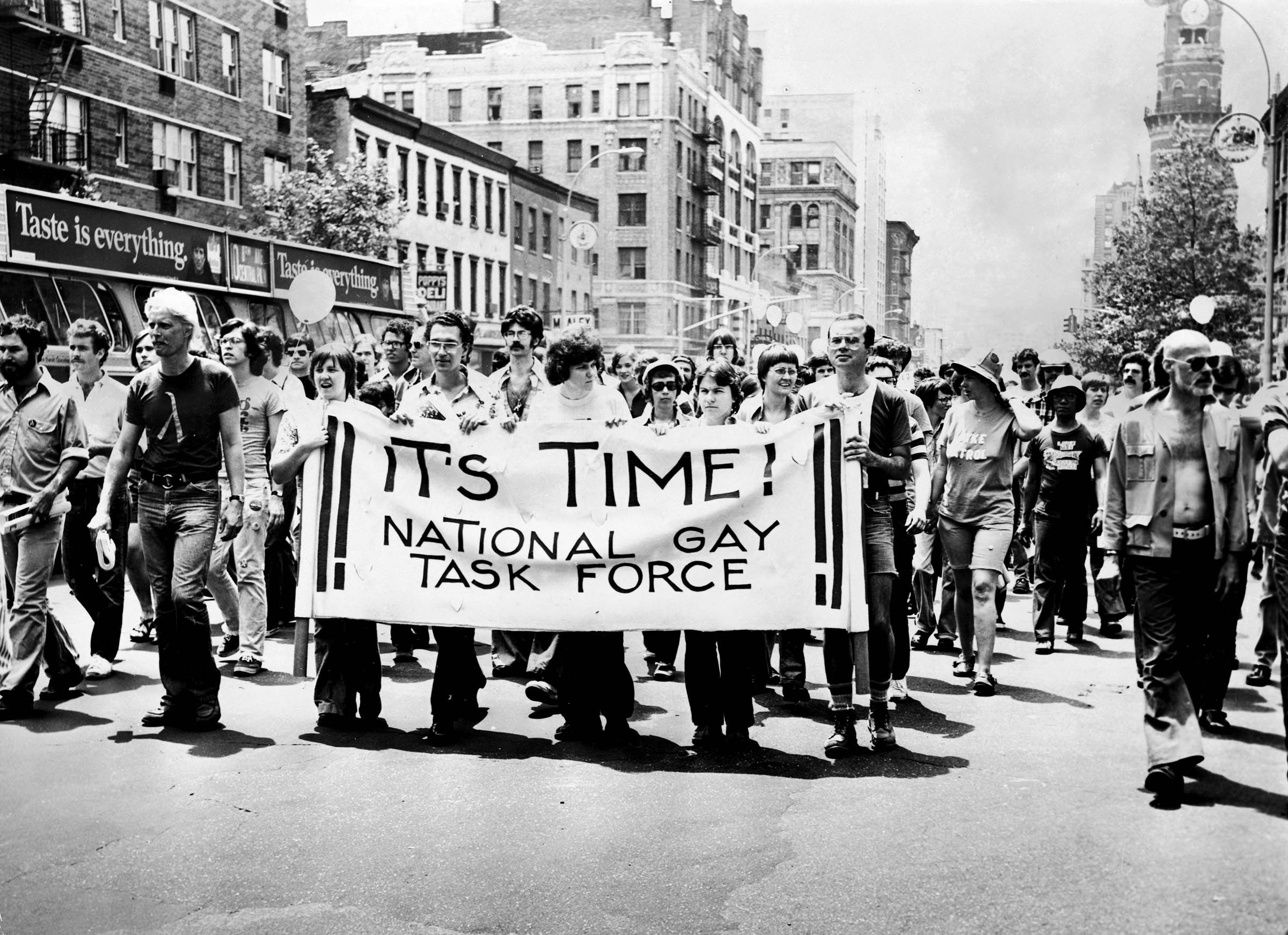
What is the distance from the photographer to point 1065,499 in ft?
36.9

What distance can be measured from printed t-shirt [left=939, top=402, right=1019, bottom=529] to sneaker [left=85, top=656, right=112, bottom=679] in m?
5.09

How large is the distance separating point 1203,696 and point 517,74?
87.2 metres

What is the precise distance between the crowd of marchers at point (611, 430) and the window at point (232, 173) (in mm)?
33278

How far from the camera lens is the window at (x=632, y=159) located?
9325 centimetres

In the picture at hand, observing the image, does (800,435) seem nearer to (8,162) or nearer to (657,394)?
(657,394)

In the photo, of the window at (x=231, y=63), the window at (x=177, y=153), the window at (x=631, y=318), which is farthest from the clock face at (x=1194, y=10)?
the window at (x=631, y=318)

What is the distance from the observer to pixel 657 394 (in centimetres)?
1032

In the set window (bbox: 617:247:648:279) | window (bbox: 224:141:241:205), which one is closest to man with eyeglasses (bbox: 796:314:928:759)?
window (bbox: 224:141:241:205)

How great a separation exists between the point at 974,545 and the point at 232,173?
37443 mm

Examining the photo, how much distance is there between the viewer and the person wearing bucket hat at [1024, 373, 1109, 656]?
1109 cm

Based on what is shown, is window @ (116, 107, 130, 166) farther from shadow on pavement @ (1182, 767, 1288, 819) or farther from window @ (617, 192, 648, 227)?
window @ (617, 192, 648, 227)

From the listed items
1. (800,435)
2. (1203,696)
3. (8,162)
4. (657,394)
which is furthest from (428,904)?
(8,162)

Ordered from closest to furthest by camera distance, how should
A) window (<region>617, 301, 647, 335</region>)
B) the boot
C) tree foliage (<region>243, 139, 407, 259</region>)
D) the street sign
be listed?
the boot → the street sign → tree foliage (<region>243, 139, 407, 259</region>) → window (<region>617, 301, 647, 335</region>)

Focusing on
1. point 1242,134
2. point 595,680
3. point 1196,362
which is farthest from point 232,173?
point 1196,362
